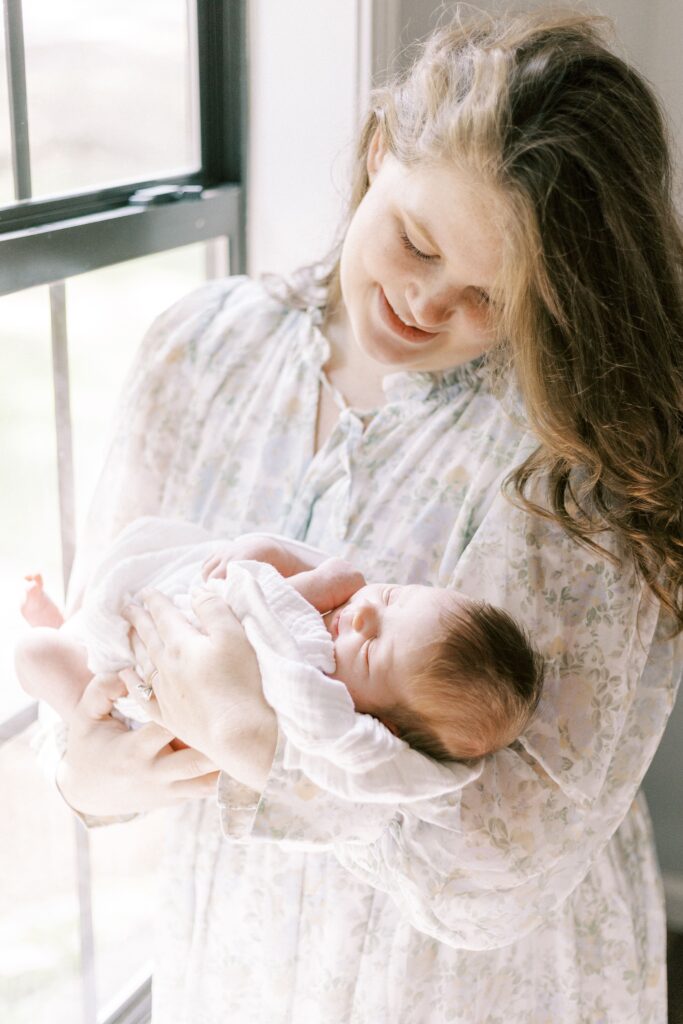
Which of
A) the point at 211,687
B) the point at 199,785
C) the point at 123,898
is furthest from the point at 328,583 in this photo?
the point at 123,898

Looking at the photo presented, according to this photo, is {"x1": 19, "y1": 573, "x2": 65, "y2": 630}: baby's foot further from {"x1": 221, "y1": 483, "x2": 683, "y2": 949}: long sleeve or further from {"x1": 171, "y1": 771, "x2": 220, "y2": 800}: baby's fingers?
{"x1": 221, "y1": 483, "x2": 683, "y2": 949}: long sleeve

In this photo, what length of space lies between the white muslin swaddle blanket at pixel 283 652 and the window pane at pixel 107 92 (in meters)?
0.54

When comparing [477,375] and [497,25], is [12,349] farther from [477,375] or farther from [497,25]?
[497,25]

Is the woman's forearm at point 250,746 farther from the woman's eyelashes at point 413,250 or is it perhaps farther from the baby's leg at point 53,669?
the woman's eyelashes at point 413,250

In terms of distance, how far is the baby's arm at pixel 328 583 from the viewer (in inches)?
48.7

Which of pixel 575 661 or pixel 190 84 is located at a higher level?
pixel 190 84

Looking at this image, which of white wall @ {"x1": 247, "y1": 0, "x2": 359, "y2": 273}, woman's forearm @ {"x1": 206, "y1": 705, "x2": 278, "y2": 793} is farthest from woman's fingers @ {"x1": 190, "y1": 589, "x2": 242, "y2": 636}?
white wall @ {"x1": 247, "y1": 0, "x2": 359, "y2": 273}

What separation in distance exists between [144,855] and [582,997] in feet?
2.82

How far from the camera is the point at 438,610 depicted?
117 cm

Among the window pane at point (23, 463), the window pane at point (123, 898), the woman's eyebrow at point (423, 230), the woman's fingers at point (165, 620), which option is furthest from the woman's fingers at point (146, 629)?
the window pane at point (123, 898)

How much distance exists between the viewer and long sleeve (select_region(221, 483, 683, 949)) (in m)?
1.17

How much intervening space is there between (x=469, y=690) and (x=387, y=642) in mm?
106

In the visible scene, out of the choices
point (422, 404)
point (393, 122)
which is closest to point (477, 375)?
point (422, 404)

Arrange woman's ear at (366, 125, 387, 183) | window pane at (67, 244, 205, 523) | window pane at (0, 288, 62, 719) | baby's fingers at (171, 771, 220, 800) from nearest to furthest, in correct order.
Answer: baby's fingers at (171, 771, 220, 800), woman's ear at (366, 125, 387, 183), window pane at (0, 288, 62, 719), window pane at (67, 244, 205, 523)
